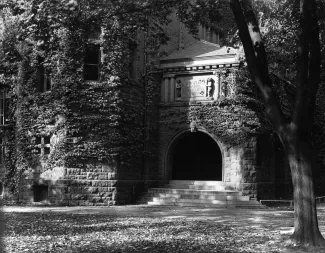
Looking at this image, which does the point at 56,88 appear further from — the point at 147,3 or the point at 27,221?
the point at 147,3

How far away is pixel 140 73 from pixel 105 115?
2792 millimetres

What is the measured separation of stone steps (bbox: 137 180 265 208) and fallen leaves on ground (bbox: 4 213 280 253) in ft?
18.0

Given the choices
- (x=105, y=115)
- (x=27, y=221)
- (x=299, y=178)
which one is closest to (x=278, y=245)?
(x=299, y=178)

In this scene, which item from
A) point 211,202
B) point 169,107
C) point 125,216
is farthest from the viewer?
point 169,107

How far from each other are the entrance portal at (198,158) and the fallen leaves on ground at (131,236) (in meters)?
9.44

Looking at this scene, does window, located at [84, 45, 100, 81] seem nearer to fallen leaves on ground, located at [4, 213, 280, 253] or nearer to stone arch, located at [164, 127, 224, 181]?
stone arch, located at [164, 127, 224, 181]

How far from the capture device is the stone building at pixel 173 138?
18.7m

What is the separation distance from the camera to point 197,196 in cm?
1886

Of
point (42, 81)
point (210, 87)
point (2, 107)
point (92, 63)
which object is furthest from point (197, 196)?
point (2, 107)

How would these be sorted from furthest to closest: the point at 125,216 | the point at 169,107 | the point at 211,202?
the point at 169,107 < the point at 211,202 < the point at 125,216

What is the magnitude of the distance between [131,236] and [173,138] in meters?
11.1

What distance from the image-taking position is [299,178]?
8.62 m

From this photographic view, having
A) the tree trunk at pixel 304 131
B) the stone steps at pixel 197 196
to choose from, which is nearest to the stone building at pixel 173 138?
the stone steps at pixel 197 196

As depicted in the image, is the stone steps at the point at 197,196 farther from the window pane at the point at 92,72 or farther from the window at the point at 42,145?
the window pane at the point at 92,72
